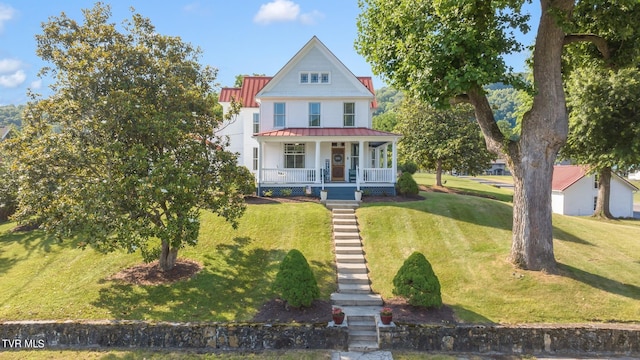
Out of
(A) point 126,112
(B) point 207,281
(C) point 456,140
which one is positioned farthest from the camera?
(C) point 456,140

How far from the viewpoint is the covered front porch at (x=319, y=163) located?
66.7ft

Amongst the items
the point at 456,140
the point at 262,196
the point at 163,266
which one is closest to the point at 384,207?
the point at 262,196

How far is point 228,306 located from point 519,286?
852cm

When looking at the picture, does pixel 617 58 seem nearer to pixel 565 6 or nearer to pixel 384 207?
pixel 565 6

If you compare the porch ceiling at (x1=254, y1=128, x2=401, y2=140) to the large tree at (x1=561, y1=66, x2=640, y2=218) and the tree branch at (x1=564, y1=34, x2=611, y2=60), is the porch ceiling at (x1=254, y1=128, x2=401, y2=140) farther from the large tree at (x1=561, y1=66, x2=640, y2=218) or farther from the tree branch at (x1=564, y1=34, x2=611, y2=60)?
the large tree at (x1=561, y1=66, x2=640, y2=218)

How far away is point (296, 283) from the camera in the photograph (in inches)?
379

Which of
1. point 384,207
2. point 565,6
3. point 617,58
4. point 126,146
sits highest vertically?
point 565,6

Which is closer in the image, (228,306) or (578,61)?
(228,306)

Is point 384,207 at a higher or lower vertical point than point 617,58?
lower

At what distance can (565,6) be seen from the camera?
1046cm

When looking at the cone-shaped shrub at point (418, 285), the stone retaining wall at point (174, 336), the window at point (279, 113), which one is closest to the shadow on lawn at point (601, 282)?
the cone-shaped shrub at point (418, 285)

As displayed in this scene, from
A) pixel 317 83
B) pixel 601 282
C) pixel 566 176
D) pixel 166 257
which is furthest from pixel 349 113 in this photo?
pixel 566 176

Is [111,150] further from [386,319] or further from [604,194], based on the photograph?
[604,194]

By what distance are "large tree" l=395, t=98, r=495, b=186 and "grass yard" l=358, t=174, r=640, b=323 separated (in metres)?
10.4
